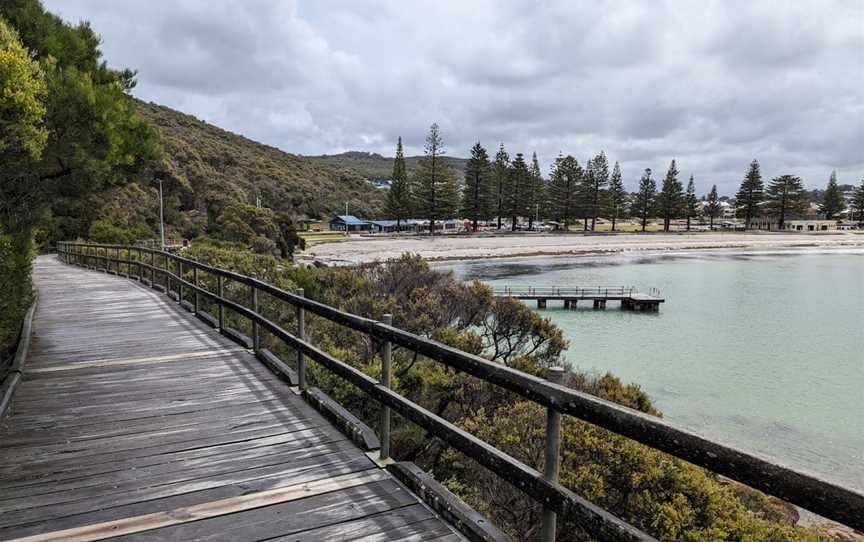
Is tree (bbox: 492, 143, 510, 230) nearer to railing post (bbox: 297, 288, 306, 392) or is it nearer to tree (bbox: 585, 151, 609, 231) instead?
tree (bbox: 585, 151, 609, 231)

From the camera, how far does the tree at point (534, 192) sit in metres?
98.8

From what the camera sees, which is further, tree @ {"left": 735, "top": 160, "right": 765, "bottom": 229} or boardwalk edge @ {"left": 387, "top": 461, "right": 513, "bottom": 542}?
tree @ {"left": 735, "top": 160, "right": 765, "bottom": 229}

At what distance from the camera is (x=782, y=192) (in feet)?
358

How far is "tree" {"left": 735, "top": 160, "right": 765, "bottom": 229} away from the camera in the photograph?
105688 mm

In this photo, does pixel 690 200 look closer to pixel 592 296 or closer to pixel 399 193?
pixel 399 193

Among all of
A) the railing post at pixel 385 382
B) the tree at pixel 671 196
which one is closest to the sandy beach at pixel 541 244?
the tree at pixel 671 196

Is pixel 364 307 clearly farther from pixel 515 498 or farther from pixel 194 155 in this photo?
pixel 194 155

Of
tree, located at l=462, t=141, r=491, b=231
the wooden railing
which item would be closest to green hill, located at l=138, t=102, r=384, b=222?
tree, located at l=462, t=141, r=491, b=231

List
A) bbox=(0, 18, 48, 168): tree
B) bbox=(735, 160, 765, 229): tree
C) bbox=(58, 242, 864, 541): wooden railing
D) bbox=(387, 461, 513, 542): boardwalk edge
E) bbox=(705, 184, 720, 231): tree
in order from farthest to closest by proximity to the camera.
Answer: bbox=(705, 184, 720, 231): tree < bbox=(735, 160, 765, 229): tree < bbox=(0, 18, 48, 168): tree < bbox=(387, 461, 513, 542): boardwalk edge < bbox=(58, 242, 864, 541): wooden railing

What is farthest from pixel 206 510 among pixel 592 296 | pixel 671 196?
pixel 671 196

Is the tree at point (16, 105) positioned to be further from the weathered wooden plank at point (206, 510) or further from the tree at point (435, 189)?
the tree at point (435, 189)

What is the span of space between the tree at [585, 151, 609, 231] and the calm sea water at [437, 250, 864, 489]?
4469 cm

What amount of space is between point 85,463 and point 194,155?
6529 cm

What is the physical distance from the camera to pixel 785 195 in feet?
356
